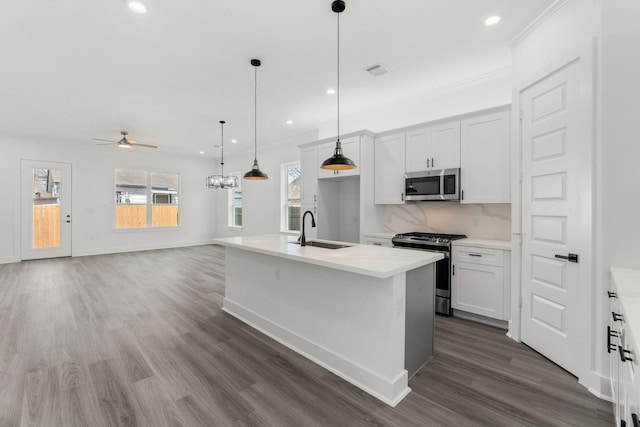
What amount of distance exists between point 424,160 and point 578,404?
284 cm

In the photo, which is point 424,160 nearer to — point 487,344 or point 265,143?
point 487,344

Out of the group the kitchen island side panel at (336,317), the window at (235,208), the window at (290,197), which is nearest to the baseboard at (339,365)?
the kitchen island side panel at (336,317)

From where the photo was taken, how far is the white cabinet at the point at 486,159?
129 inches

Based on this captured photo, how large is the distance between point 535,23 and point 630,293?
2402 millimetres

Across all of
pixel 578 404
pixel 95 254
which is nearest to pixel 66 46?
pixel 578 404

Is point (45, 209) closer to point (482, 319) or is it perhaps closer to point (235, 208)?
point (235, 208)

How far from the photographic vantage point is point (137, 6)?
7.97 feet

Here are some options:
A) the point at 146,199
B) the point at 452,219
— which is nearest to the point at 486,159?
the point at 452,219

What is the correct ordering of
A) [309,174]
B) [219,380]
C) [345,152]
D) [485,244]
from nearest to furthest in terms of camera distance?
1. [219,380]
2. [485,244]
3. [345,152]
4. [309,174]

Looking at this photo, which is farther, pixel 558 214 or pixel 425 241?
pixel 425 241

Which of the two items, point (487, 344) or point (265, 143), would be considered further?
point (265, 143)

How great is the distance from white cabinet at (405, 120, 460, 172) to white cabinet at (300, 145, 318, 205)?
5.54 ft

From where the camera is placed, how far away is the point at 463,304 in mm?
3422

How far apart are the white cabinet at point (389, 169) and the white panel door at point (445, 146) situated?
45cm
